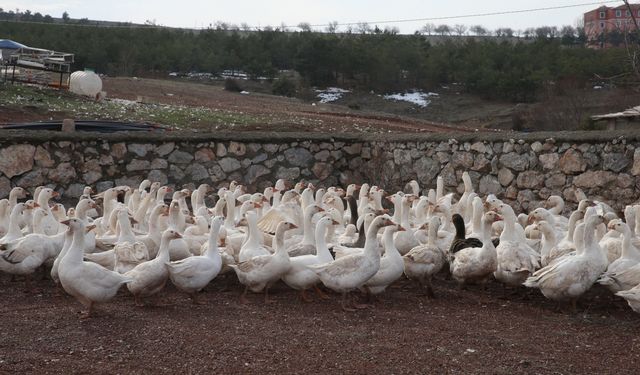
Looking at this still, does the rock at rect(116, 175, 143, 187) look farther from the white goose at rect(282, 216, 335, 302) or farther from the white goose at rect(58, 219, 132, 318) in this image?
the white goose at rect(58, 219, 132, 318)

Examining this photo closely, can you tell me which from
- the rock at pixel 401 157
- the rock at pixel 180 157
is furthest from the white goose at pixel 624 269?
the rock at pixel 180 157

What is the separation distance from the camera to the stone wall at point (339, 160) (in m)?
10.5

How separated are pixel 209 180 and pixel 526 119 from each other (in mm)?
17833

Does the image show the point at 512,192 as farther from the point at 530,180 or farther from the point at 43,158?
the point at 43,158

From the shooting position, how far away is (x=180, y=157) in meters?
13.1

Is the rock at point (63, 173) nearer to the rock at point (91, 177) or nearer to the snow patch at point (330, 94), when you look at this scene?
the rock at point (91, 177)

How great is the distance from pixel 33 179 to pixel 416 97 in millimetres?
28995

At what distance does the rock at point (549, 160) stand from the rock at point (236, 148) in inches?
198

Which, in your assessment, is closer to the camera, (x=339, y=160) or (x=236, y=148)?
(x=236, y=148)

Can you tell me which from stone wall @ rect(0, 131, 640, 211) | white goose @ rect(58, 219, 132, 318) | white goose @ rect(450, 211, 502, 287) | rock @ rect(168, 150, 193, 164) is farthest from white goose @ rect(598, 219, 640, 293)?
rock @ rect(168, 150, 193, 164)

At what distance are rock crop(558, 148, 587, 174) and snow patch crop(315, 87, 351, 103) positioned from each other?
25.0m

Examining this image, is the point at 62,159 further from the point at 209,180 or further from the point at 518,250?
the point at 518,250

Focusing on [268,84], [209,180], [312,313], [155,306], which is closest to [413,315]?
[312,313]

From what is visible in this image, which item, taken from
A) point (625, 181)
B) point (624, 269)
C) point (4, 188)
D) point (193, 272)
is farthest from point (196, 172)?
point (624, 269)
